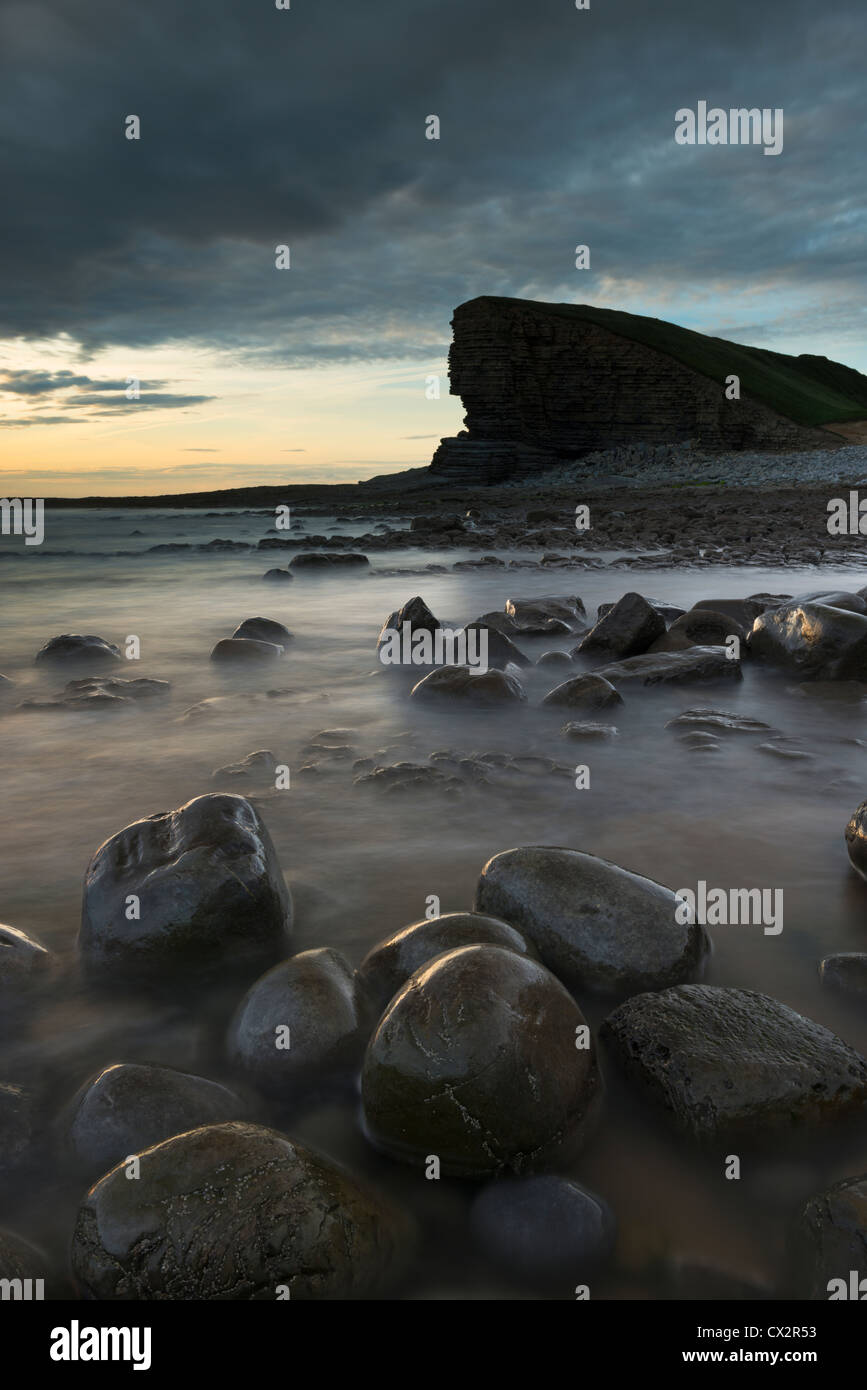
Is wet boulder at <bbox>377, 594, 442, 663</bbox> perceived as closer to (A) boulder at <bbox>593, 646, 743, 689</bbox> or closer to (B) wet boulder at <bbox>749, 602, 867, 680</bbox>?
(A) boulder at <bbox>593, 646, 743, 689</bbox>

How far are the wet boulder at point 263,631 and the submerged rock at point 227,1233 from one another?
232 inches

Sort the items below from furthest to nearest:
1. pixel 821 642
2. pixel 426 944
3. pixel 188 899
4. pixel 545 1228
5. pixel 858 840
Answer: pixel 821 642 → pixel 858 840 → pixel 188 899 → pixel 426 944 → pixel 545 1228

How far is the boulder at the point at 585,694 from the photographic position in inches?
192

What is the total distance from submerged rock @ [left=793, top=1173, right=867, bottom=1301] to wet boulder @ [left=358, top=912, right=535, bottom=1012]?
807 mm

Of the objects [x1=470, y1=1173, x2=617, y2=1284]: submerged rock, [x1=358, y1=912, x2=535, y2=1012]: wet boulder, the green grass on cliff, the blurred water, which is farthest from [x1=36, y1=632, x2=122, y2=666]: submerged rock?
the green grass on cliff

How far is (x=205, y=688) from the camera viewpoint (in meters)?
5.70

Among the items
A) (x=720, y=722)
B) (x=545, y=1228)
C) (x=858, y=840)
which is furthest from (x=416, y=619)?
(x=545, y=1228)

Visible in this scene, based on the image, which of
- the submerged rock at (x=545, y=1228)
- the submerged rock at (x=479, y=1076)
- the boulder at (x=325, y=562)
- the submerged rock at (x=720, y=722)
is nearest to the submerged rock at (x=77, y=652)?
the submerged rock at (x=720, y=722)

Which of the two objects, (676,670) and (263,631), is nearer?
(676,670)

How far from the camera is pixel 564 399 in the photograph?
47406 mm

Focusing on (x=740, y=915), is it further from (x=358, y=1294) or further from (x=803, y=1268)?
(x=358, y=1294)

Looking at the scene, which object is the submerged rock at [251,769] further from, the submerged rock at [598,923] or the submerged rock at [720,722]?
the submerged rock at [720,722]

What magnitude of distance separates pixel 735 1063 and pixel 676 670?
390 cm

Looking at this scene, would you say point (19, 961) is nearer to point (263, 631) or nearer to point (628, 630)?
point (628, 630)
